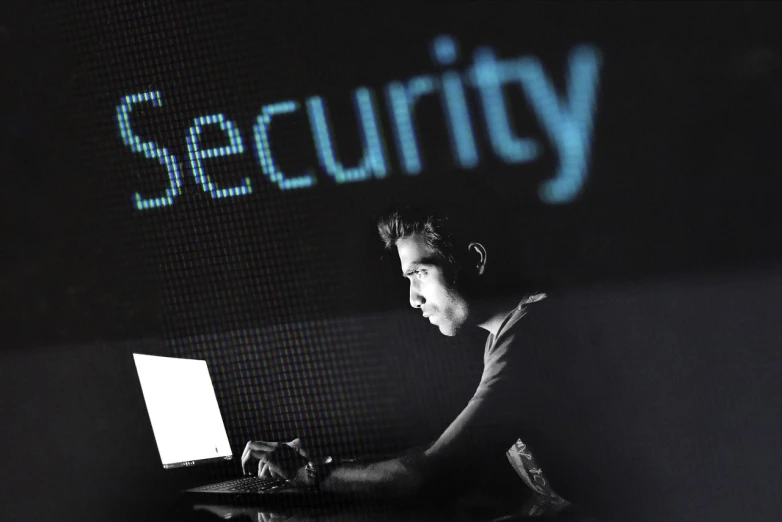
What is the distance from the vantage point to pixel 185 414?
165 cm

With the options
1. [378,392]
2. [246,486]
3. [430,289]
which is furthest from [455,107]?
[246,486]

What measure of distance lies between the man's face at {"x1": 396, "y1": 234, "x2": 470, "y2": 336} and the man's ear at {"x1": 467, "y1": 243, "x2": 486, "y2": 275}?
0.21ft

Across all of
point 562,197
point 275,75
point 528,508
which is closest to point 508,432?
point 528,508

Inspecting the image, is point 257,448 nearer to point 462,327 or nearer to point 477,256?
point 462,327

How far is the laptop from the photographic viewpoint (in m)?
1.63

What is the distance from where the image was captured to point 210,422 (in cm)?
163

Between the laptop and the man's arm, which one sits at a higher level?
the laptop

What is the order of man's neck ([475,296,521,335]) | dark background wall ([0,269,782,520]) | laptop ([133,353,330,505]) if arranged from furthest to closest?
laptop ([133,353,330,505])
man's neck ([475,296,521,335])
dark background wall ([0,269,782,520])

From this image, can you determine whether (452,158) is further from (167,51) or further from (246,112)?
(167,51)

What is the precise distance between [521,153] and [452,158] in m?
0.13

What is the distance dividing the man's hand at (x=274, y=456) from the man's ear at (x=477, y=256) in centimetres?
51

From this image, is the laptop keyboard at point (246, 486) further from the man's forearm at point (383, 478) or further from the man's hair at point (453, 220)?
the man's hair at point (453, 220)

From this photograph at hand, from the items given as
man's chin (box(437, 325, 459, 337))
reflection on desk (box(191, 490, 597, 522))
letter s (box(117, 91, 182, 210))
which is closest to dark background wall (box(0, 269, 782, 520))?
man's chin (box(437, 325, 459, 337))

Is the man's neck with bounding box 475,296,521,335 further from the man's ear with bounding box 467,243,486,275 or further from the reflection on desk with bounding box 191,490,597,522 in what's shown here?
the reflection on desk with bounding box 191,490,597,522
